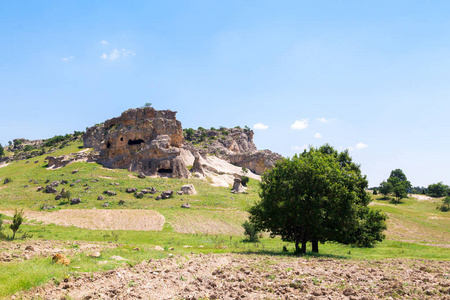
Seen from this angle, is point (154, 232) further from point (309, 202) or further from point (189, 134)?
point (189, 134)

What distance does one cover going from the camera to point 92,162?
104062mm

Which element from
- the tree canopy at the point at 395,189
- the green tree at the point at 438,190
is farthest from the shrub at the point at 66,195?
the green tree at the point at 438,190

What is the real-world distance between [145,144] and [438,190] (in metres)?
140

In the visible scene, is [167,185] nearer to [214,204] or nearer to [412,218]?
[214,204]

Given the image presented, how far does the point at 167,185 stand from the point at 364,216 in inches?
2598

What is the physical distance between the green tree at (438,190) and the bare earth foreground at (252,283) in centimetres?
14438

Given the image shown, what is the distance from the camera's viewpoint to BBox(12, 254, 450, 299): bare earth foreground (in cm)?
1205

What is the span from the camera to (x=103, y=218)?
4978 centimetres

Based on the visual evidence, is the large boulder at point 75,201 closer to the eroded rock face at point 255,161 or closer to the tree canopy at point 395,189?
the eroded rock face at point 255,161

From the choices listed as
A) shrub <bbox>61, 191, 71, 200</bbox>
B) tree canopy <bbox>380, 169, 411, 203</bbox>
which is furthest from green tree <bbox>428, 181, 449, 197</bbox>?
shrub <bbox>61, 191, 71, 200</bbox>

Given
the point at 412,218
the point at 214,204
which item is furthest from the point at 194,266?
the point at 412,218

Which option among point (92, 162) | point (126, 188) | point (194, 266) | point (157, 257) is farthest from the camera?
point (92, 162)

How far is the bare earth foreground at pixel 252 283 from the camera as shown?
12055 millimetres

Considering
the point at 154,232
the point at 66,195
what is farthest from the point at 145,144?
the point at 154,232
